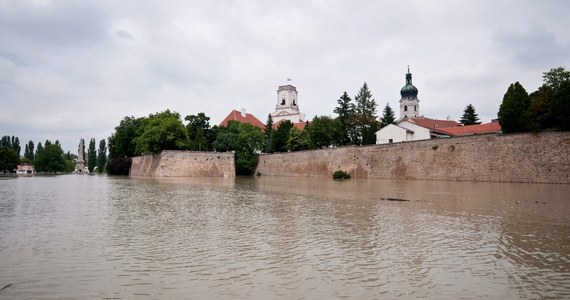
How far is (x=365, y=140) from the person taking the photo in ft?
176

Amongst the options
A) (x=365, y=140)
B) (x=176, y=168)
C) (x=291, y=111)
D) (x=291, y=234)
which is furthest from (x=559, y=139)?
(x=291, y=111)

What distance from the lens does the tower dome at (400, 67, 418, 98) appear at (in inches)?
3612

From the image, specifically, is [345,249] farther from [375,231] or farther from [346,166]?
[346,166]

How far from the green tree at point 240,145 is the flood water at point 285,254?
4709cm

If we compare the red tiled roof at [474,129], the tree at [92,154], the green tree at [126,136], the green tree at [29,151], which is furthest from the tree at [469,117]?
the green tree at [29,151]

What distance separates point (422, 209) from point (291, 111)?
78201 mm

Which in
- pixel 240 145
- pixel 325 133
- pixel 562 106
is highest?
pixel 325 133

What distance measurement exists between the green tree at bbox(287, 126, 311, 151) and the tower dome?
4140cm

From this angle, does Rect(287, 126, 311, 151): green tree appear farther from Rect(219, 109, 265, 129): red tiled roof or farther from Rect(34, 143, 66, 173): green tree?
Rect(34, 143, 66, 173): green tree

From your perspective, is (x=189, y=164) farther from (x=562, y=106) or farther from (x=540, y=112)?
(x=562, y=106)

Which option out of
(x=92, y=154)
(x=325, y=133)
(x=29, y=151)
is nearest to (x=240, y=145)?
(x=325, y=133)

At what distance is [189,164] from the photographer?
2112 inches

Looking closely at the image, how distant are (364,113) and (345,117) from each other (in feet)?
11.8

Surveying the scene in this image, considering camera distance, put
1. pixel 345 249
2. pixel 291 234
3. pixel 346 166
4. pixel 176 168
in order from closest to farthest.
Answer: pixel 345 249, pixel 291 234, pixel 346 166, pixel 176 168
